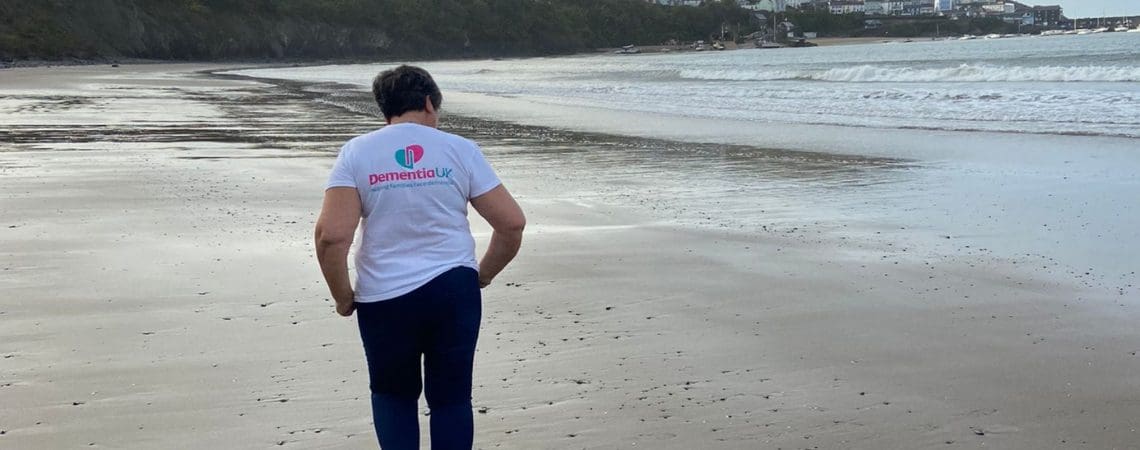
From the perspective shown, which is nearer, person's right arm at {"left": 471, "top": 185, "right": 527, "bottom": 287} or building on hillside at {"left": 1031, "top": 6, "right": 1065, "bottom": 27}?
person's right arm at {"left": 471, "top": 185, "right": 527, "bottom": 287}

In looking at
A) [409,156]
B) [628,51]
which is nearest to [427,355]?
[409,156]

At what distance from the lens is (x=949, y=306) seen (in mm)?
5500

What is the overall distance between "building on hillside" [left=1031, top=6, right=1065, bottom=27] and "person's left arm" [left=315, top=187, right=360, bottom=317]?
562ft

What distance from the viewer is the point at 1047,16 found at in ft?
530

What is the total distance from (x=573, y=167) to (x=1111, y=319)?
7.36 meters

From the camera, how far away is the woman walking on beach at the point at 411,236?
2.90 metres

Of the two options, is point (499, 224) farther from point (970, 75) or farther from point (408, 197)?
point (970, 75)

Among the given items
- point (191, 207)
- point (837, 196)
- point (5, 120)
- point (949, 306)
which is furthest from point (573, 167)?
point (5, 120)

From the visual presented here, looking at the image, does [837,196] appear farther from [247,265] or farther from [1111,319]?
[247,265]

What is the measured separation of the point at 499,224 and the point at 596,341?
1.86 metres

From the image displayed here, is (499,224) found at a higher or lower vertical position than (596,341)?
higher

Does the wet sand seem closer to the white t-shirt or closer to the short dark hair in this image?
the white t-shirt

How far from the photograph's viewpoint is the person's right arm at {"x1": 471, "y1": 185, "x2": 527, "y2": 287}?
304cm

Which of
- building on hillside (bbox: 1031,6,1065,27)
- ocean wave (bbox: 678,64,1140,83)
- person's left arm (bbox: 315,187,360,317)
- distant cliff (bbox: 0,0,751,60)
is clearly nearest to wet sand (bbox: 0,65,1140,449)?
person's left arm (bbox: 315,187,360,317)
